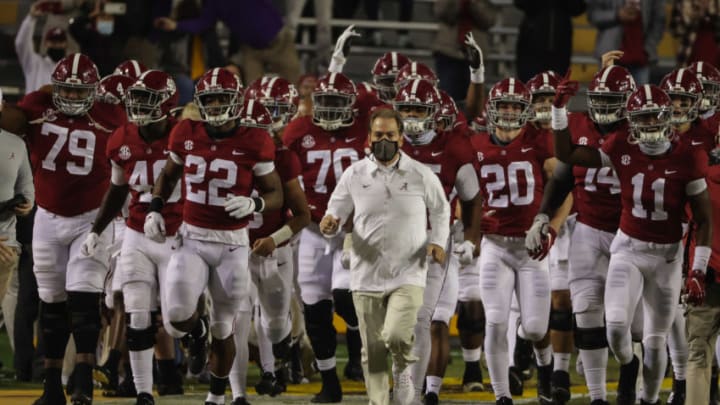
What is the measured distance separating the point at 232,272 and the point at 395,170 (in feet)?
3.27

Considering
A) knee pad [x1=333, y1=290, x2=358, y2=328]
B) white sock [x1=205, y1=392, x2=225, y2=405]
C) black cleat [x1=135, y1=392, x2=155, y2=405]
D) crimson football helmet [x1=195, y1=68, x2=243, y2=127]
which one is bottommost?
black cleat [x1=135, y1=392, x2=155, y2=405]

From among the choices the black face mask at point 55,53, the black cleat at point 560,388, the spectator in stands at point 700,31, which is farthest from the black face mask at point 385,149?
the spectator in stands at point 700,31

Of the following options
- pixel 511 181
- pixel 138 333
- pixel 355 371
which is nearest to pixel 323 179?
pixel 511 181

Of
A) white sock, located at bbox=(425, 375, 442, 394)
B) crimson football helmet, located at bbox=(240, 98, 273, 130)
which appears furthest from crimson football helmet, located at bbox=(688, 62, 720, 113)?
crimson football helmet, located at bbox=(240, 98, 273, 130)

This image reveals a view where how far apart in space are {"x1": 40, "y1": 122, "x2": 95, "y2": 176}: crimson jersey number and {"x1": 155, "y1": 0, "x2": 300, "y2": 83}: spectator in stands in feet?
13.2

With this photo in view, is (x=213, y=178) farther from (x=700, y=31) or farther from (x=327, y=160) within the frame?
(x=700, y=31)

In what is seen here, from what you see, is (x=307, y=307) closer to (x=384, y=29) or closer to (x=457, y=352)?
(x=457, y=352)

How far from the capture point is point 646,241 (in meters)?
8.73

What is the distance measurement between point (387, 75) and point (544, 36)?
271 centimetres

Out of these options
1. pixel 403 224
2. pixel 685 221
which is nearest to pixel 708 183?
pixel 685 221

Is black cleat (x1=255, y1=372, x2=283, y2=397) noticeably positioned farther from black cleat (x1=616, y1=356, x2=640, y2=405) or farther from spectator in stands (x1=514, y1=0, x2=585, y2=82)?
spectator in stands (x1=514, y1=0, x2=585, y2=82)

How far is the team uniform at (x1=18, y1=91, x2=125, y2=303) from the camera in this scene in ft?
29.7

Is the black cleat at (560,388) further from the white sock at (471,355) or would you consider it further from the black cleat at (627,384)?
the white sock at (471,355)

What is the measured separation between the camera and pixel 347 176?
8344 millimetres
